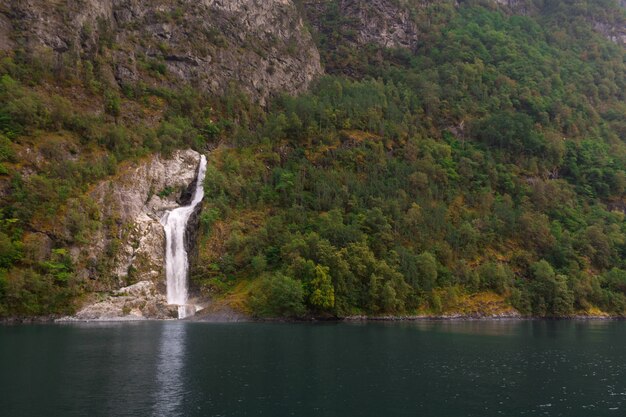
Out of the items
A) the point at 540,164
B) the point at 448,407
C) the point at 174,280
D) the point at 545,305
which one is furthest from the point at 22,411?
the point at 540,164

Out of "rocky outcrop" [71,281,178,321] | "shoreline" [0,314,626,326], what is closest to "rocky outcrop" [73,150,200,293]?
"rocky outcrop" [71,281,178,321]

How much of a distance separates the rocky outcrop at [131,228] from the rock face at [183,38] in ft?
102

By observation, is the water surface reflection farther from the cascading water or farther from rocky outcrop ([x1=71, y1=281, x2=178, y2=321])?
the cascading water

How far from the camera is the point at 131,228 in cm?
9469

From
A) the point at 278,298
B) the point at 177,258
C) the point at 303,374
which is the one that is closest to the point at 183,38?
the point at 177,258

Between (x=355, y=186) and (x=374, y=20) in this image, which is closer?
(x=355, y=186)

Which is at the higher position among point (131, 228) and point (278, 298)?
point (131, 228)

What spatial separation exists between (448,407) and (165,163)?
294 feet

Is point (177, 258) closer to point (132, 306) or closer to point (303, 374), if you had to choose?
point (132, 306)

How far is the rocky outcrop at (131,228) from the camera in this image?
88.1 meters

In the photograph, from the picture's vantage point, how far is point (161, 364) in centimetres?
4322

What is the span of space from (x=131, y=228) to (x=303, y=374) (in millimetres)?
63467

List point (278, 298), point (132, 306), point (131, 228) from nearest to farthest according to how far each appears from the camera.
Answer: point (278, 298), point (132, 306), point (131, 228)

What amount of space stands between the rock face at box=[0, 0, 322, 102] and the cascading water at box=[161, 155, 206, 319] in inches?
1537
